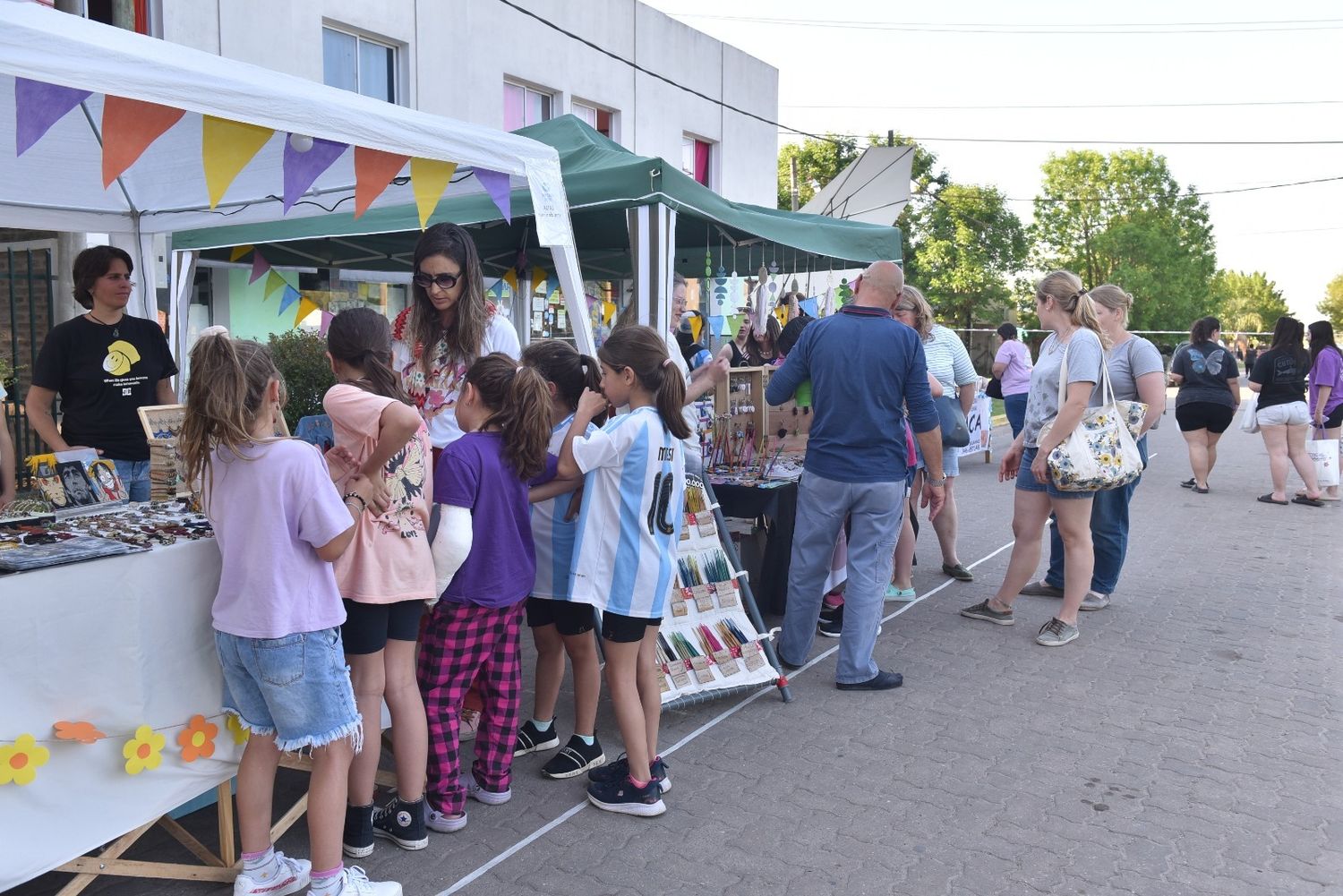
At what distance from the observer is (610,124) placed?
587 inches

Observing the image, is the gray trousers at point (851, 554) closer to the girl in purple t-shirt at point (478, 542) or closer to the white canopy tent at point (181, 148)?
the white canopy tent at point (181, 148)

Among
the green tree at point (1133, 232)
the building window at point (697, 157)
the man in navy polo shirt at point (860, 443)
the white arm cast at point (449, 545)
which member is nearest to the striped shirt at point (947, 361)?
the man in navy polo shirt at point (860, 443)

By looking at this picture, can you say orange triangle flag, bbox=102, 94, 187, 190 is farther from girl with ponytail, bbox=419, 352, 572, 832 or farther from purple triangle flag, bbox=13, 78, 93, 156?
girl with ponytail, bbox=419, 352, 572, 832

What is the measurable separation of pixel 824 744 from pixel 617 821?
103cm

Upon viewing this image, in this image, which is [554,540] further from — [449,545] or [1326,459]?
[1326,459]

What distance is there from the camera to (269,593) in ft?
8.39

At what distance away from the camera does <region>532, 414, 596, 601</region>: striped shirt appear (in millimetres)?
3570

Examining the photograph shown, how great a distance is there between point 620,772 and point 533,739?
0.53 m

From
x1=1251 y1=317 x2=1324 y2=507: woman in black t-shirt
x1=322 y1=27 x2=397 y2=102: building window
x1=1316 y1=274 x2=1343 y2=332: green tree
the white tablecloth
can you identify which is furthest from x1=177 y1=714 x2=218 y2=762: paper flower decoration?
x1=1316 y1=274 x2=1343 y2=332: green tree

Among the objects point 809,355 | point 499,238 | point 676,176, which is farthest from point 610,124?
point 809,355

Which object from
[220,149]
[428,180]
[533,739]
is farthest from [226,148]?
[533,739]

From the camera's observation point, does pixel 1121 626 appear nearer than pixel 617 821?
No

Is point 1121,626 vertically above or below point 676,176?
below

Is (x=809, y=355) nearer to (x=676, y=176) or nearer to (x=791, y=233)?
(x=676, y=176)
